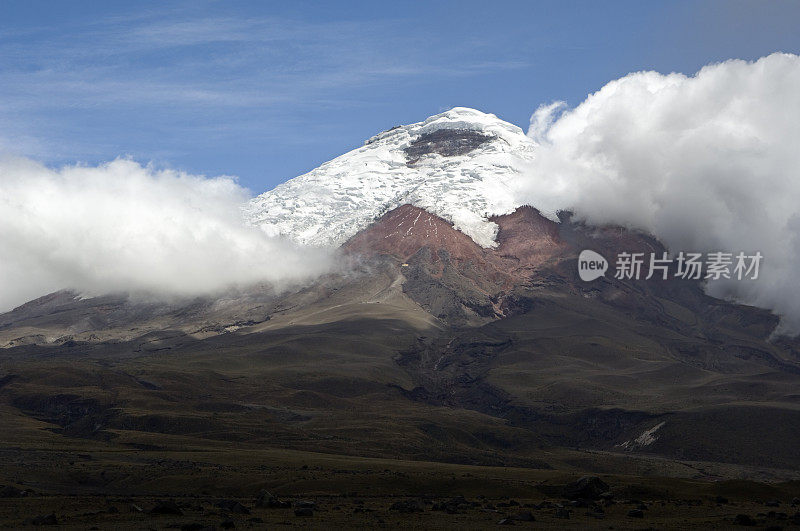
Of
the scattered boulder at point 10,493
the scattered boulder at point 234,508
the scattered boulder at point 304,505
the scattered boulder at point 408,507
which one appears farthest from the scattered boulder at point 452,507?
the scattered boulder at point 10,493

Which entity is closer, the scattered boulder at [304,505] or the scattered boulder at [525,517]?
the scattered boulder at [525,517]

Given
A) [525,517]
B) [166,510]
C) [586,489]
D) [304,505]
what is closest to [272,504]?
[304,505]

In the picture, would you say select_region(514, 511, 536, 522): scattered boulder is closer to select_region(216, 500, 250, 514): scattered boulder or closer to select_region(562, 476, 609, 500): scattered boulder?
select_region(216, 500, 250, 514): scattered boulder

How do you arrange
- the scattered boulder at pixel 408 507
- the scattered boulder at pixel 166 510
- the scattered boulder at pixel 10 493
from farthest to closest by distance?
1. the scattered boulder at pixel 10 493
2. the scattered boulder at pixel 408 507
3. the scattered boulder at pixel 166 510

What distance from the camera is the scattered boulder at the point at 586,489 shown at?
4323 inches

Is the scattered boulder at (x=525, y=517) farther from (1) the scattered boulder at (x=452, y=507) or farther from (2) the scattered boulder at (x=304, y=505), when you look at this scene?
(2) the scattered boulder at (x=304, y=505)

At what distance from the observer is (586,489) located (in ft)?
363

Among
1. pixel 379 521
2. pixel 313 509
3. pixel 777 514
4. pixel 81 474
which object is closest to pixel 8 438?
pixel 81 474

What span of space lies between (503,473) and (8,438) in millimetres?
109587

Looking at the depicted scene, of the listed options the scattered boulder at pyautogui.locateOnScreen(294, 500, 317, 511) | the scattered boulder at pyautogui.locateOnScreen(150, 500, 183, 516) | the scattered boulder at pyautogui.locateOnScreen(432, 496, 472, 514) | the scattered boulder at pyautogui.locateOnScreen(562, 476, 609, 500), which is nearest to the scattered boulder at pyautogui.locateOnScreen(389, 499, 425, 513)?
the scattered boulder at pyautogui.locateOnScreen(432, 496, 472, 514)

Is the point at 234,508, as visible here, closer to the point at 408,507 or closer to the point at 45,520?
the point at 408,507

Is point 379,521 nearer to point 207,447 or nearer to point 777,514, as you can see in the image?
point 777,514

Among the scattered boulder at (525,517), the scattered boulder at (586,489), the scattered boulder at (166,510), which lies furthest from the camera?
the scattered boulder at (586,489)

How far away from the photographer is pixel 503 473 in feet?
498
